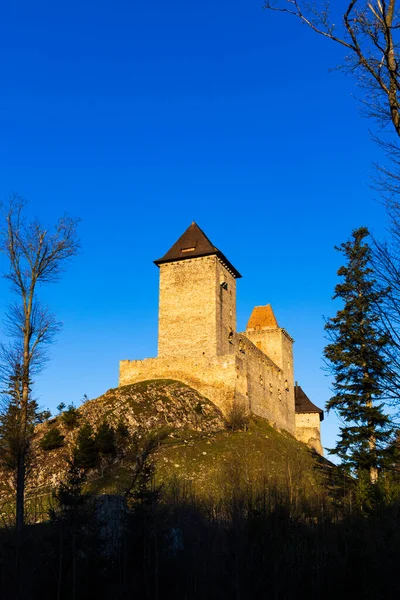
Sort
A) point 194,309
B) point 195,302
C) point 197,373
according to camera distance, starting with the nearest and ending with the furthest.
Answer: point 197,373 < point 194,309 < point 195,302

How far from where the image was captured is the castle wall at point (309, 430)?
187 ft

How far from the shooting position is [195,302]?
40.9m

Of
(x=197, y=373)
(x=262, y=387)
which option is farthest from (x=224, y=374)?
(x=262, y=387)

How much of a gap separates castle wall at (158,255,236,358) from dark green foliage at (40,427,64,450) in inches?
490

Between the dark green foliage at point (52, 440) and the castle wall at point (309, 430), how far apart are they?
3218cm

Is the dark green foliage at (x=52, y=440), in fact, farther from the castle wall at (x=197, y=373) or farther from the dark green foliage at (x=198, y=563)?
the dark green foliage at (x=198, y=563)

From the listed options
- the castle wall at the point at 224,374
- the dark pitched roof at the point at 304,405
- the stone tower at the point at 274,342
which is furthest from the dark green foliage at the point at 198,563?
the dark pitched roof at the point at 304,405

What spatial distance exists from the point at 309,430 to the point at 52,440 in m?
35.6

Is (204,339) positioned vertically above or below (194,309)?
below

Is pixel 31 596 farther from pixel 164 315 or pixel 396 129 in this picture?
pixel 164 315

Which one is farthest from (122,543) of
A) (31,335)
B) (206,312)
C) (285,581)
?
(206,312)

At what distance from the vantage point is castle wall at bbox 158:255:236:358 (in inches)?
1570

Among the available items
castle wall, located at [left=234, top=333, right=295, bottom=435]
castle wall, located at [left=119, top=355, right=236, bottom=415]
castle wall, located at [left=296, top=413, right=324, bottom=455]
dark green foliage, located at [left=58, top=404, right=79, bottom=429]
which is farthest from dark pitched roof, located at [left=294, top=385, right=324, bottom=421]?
dark green foliage, located at [left=58, top=404, right=79, bottom=429]

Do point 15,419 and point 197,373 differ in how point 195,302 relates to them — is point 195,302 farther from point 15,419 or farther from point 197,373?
point 15,419
